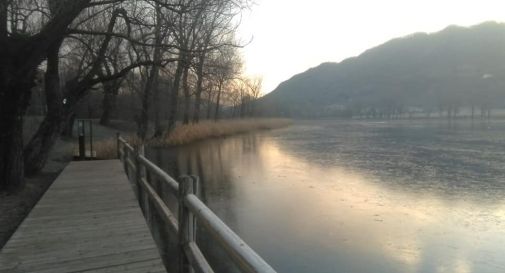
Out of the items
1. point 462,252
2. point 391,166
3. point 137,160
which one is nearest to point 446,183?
point 391,166

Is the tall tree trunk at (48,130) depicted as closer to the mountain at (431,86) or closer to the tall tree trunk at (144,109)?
the tall tree trunk at (144,109)

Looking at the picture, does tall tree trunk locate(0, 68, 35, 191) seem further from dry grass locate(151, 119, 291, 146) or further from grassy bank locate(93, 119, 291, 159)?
dry grass locate(151, 119, 291, 146)

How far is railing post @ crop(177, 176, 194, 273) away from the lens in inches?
153

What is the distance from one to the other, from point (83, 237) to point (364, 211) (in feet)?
22.1

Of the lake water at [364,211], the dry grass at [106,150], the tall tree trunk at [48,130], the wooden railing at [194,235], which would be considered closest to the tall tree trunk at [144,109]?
the dry grass at [106,150]

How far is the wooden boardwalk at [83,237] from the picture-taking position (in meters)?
4.63

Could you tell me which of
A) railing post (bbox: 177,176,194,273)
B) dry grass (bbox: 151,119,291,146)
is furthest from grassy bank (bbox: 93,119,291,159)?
railing post (bbox: 177,176,194,273)

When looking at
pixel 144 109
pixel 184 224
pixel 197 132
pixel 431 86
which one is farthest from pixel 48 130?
pixel 431 86

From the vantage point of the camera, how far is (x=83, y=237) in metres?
5.62

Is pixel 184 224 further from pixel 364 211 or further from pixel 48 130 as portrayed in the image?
pixel 48 130

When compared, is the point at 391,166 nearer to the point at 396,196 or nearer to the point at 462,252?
the point at 396,196

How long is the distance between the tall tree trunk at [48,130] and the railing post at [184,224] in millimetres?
8758

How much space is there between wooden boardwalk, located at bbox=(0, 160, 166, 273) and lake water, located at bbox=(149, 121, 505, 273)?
1.76m

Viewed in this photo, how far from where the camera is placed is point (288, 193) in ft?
42.7
